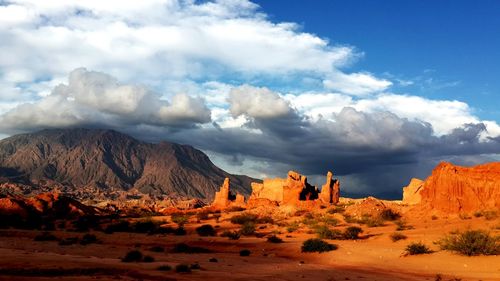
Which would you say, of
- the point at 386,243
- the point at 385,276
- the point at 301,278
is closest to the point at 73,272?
→ the point at 301,278

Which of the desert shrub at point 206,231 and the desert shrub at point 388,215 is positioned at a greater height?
the desert shrub at point 388,215

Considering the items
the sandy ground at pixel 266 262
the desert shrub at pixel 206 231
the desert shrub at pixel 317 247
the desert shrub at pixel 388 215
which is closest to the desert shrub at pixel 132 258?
the sandy ground at pixel 266 262

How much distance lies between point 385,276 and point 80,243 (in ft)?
81.4

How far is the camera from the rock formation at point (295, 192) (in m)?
82.6

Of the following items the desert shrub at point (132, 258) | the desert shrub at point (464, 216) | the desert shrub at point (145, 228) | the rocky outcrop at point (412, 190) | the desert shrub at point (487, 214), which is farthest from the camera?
the rocky outcrop at point (412, 190)

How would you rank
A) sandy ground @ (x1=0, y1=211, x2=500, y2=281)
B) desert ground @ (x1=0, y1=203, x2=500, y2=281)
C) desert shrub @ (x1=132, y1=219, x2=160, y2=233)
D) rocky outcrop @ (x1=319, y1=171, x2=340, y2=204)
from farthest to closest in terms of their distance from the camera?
rocky outcrop @ (x1=319, y1=171, x2=340, y2=204) < desert shrub @ (x1=132, y1=219, x2=160, y2=233) < desert ground @ (x1=0, y1=203, x2=500, y2=281) < sandy ground @ (x1=0, y1=211, x2=500, y2=281)

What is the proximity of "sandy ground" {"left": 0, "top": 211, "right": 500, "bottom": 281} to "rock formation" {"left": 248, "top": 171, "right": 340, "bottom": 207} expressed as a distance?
4015 cm

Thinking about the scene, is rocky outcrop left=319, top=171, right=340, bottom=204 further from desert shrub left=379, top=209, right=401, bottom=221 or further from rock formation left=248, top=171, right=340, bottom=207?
desert shrub left=379, top=209, right=401, bottom=221

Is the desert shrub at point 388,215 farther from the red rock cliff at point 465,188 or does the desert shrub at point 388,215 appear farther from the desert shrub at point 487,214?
the desert shrub at point 487,214

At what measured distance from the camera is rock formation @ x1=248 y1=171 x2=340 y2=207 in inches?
3251

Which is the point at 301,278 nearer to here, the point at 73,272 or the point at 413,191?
the point at 73,272

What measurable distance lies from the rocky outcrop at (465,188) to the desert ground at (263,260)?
3247 mm

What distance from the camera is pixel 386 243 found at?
33.2 metres


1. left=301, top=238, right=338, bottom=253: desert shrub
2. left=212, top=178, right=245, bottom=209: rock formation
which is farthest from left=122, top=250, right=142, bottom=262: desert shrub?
left=212, top=178, right=245, bottom=209: rock formation
